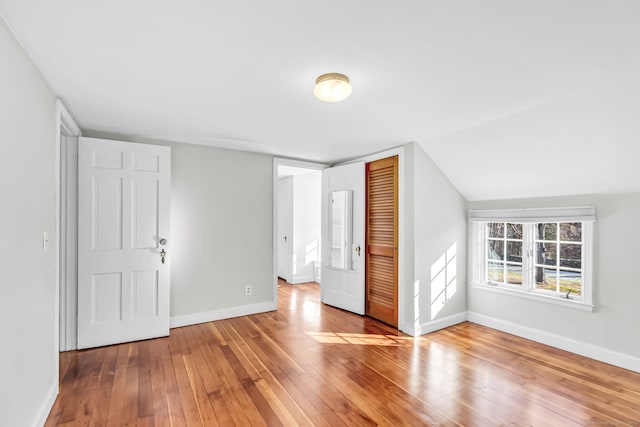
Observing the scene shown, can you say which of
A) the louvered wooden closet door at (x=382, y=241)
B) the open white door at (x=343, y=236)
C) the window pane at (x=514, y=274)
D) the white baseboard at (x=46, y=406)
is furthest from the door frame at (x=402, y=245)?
the white baseboard at (x=46, y=406)

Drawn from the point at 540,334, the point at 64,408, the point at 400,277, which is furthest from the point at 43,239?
the point at 540,334

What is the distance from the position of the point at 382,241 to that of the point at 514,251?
1.55 meters

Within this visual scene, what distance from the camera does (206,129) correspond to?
10.8ft

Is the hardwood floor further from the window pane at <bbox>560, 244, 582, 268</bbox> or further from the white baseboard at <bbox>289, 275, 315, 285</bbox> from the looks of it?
the white baseboard at <bbox>289, 275, 315, 285</bbox>

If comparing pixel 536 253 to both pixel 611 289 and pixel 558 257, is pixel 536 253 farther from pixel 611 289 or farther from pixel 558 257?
pixel 611 289

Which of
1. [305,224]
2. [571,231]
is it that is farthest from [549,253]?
[305,224]

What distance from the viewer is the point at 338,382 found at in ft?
8.32

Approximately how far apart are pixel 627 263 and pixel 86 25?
434 cm

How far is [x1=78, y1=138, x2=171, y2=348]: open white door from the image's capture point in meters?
3.20

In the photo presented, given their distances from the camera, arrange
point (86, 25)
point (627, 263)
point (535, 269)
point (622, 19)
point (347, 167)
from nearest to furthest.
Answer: point (622, 19), point (86, 25), point (627, 263), point (535, 269), point (347, 167)

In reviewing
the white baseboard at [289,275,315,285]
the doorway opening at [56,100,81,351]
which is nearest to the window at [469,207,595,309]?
the white baseboard at [289,275,315,285]

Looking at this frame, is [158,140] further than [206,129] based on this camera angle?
Yes

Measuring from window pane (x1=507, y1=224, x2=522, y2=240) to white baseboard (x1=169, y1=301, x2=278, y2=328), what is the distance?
3.19m

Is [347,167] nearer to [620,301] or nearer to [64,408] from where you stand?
[620,301]
